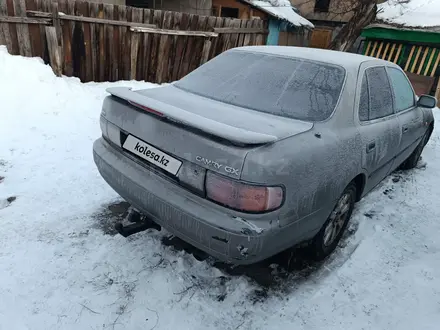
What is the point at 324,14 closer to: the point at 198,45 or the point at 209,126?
the point at 198,45

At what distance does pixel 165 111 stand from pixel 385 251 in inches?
92.6

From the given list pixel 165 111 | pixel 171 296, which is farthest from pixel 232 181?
pixel 171 296

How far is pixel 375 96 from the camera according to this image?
316 centimetres

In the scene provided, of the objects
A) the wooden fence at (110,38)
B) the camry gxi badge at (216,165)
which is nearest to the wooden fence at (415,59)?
the wooden fence at (110,38)

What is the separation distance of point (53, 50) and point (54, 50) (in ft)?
0.06

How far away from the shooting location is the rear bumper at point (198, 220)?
6.63 ft

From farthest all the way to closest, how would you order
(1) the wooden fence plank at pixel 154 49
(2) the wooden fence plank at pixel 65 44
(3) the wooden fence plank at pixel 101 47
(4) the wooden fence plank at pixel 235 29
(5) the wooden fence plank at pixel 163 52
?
1. (4) the wooden fence plank at pixel 235 29
2. (5) the wooden fence plank at pixel 163 52
3. (1) the wooden fence plank at pixel 154 49
4. (3) the wooden fence plank at pixel 101 47
5. (2) the wooden fence plank at pixel 65 44

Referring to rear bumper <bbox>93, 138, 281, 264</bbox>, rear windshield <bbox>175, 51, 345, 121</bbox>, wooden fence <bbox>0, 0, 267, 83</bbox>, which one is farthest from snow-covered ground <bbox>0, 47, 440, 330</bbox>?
wooden fence <bbox>0, 0, 267, 83</bbox>

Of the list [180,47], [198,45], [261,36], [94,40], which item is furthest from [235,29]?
[94,40]

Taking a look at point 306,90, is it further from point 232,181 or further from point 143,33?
point 143,33

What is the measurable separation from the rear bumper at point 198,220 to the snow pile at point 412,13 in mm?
10642

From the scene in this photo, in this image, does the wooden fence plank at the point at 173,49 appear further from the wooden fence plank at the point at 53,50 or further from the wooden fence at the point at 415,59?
the wooden fence at the point at 415,59

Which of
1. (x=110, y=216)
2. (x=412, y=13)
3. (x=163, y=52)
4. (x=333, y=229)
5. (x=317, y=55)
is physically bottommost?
(x=110, y=216)

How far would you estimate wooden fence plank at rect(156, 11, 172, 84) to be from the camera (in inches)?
313
